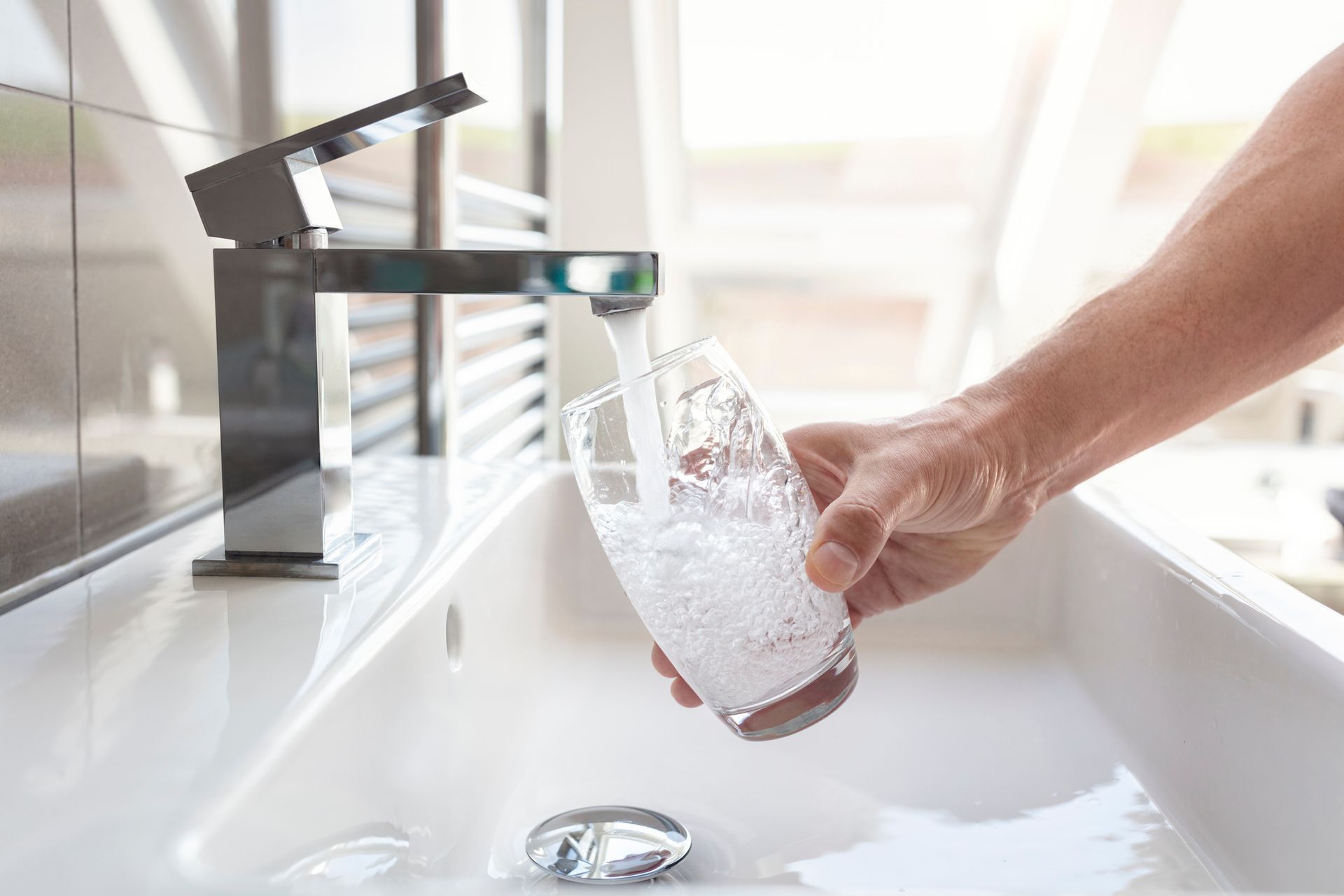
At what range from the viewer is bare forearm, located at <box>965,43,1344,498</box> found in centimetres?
68

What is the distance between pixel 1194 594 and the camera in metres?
0.65

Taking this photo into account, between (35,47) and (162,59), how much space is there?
14 cm

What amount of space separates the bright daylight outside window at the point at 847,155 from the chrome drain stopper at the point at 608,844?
7.04 feet

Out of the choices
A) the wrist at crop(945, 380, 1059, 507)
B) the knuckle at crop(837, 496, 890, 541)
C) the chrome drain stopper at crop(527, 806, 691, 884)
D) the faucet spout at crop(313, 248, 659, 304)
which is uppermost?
the faucet spout at crop(313, 248, 659, 304)

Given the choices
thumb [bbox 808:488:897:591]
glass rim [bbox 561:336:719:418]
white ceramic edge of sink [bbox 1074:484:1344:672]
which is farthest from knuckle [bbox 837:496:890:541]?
white ceramic edge of sink [bbox 1074:484:1344:672]

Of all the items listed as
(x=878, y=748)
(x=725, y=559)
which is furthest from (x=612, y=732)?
(x=725, y=559)

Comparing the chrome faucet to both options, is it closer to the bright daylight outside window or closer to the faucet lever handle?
the faucet lever handle

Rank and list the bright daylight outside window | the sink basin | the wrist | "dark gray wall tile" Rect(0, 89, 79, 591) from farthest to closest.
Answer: the bright daylight outside window → the wrist → "dark gray wall tile" Rect(0, 89, 79, 591) → the sink basin

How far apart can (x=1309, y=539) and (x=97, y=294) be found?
2893 mm

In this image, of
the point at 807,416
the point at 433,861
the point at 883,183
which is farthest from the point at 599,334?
the point at 433,861

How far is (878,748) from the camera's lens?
0.71 metres

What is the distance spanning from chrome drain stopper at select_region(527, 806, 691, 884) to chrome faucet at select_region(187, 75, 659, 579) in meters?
0.19

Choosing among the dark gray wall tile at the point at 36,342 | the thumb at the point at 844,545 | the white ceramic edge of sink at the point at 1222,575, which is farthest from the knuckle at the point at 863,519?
the dark gray wall tile at the point at 36,342

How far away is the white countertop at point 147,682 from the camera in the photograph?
1.12ft
